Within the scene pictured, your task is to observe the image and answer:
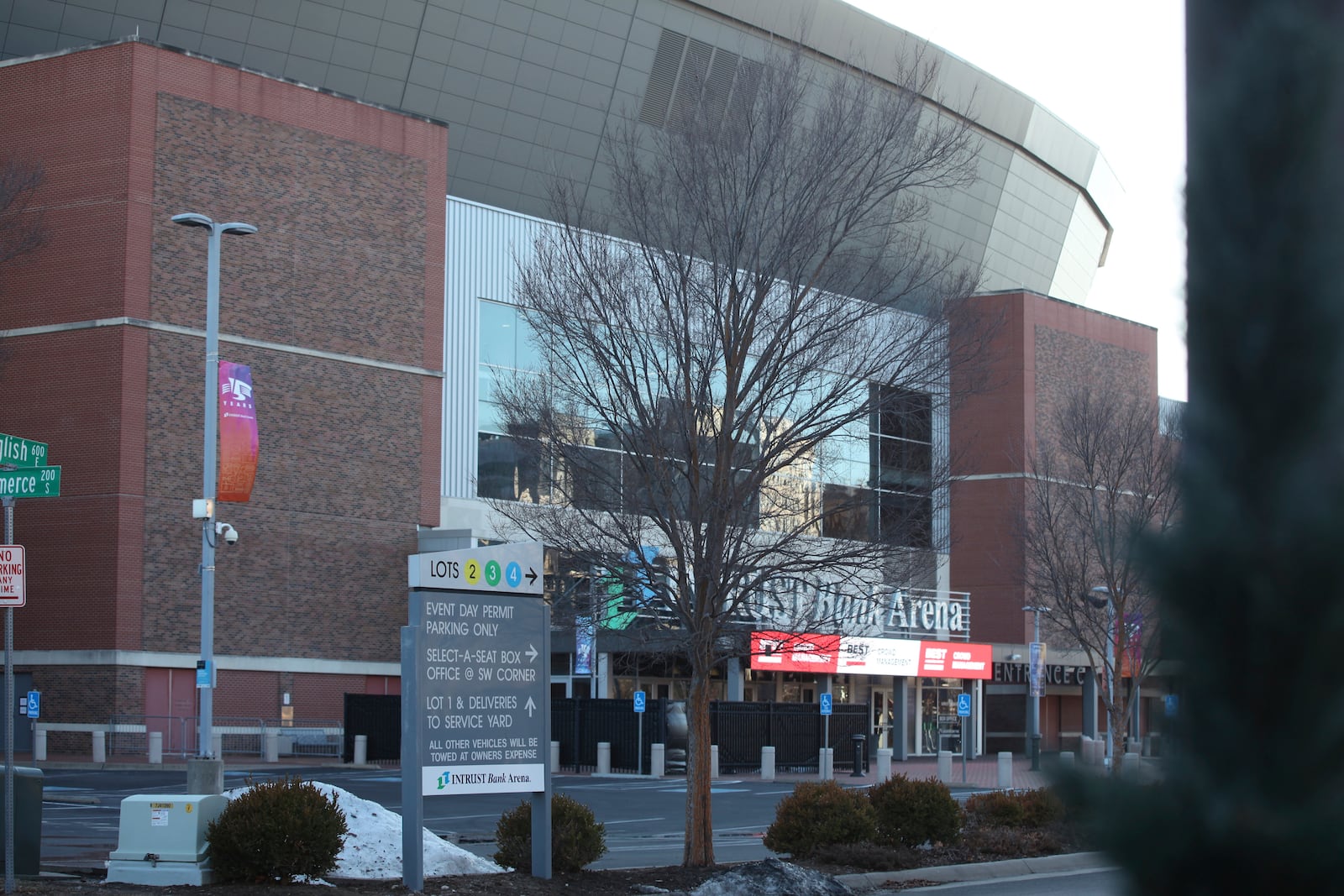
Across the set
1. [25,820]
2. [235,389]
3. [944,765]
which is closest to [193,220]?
[235,389]

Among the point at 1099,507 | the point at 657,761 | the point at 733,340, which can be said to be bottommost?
the point at 657,761

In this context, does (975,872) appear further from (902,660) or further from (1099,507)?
(902,660)

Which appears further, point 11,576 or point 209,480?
point 209,480

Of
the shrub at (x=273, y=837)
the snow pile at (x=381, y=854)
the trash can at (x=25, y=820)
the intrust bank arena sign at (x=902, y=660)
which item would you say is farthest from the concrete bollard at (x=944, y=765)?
the trash can at (x=25, y=820)

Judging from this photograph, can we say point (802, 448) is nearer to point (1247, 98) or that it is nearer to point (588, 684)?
point (1247, 98)

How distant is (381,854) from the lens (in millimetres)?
14328

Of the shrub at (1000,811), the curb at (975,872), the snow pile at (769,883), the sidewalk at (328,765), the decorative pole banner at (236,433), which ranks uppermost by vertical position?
the decorative pole banner at (236,433)

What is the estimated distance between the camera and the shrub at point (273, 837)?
40.9 ft

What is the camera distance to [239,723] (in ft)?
134

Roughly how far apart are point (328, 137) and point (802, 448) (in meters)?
32.4

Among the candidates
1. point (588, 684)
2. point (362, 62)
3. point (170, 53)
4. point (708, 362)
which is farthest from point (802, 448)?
point (362, 62)

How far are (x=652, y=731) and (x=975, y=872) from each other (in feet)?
74.3

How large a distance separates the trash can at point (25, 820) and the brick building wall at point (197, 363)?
27.0 metres

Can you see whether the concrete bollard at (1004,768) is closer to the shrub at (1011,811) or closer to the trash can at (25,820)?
the shrub at (1011,811)
